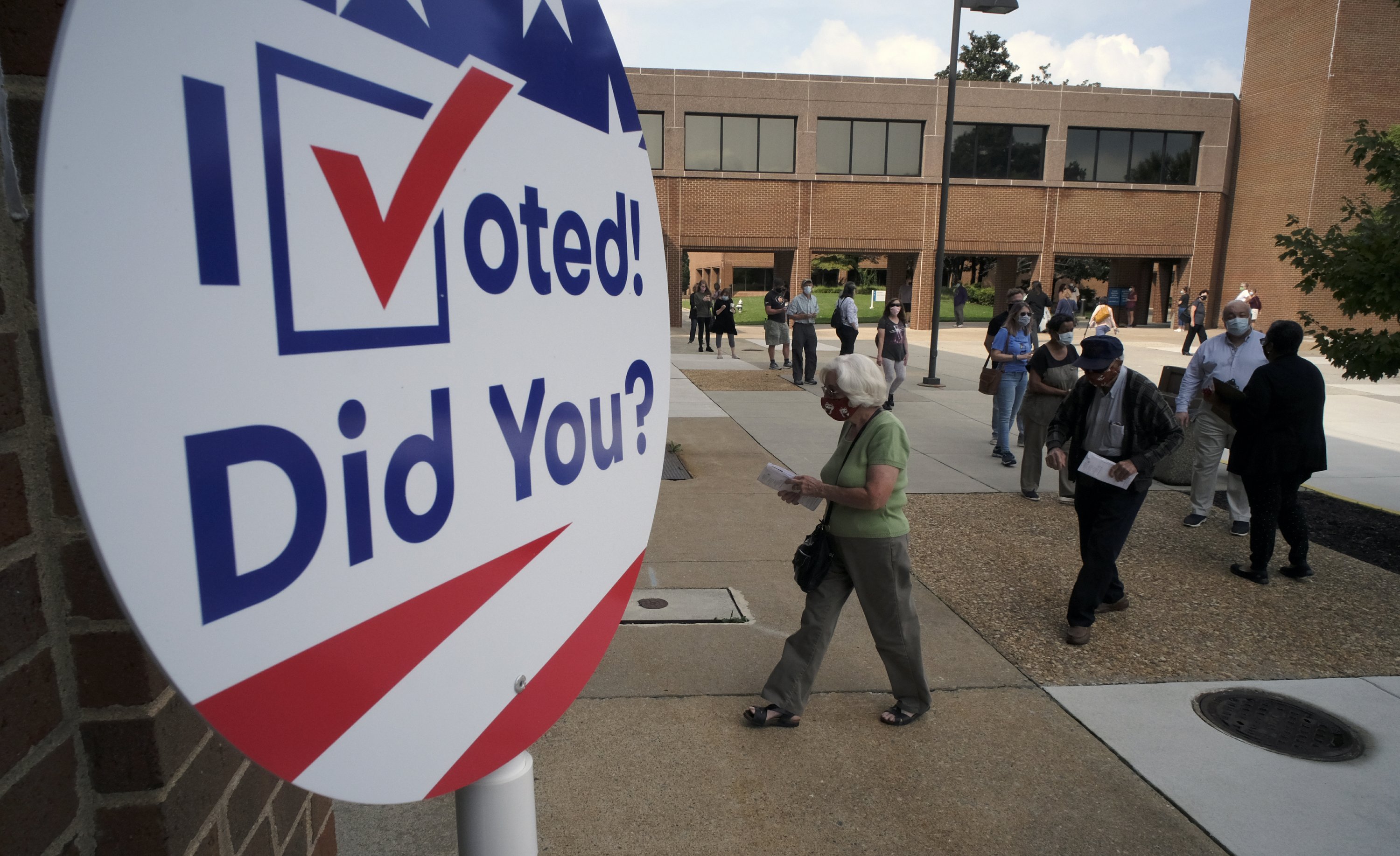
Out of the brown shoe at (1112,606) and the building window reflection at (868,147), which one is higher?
the building window reflection at (868,147)

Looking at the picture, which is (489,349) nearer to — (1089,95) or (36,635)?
(36,635)

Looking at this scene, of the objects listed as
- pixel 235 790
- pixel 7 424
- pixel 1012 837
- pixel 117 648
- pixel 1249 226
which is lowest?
pixel 1012 837

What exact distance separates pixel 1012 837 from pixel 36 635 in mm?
3160

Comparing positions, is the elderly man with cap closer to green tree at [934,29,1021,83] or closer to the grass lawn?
the grass lawn

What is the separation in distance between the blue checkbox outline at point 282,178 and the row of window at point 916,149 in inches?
1105

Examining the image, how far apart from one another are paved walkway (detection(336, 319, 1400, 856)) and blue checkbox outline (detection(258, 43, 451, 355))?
110 inches

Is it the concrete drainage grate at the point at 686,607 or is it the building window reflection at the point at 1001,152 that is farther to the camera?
the building window reflection at the point at 1001,152

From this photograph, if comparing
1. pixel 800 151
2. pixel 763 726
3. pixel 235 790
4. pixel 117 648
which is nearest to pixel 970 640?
pixel 763 726

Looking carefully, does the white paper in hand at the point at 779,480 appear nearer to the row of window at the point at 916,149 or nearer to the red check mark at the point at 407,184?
the red check mark at the point at 407,184

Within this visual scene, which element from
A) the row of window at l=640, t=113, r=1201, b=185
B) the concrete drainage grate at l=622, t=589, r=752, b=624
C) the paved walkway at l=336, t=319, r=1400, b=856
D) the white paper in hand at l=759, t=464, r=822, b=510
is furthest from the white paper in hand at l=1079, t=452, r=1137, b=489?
the row of window at l=640, t=113, r=1201, b=185

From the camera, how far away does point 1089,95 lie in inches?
1171

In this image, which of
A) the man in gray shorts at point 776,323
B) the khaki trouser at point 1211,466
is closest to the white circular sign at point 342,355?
the khaki trouser at point 1211,466

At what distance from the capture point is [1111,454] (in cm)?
499

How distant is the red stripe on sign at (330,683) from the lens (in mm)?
667
